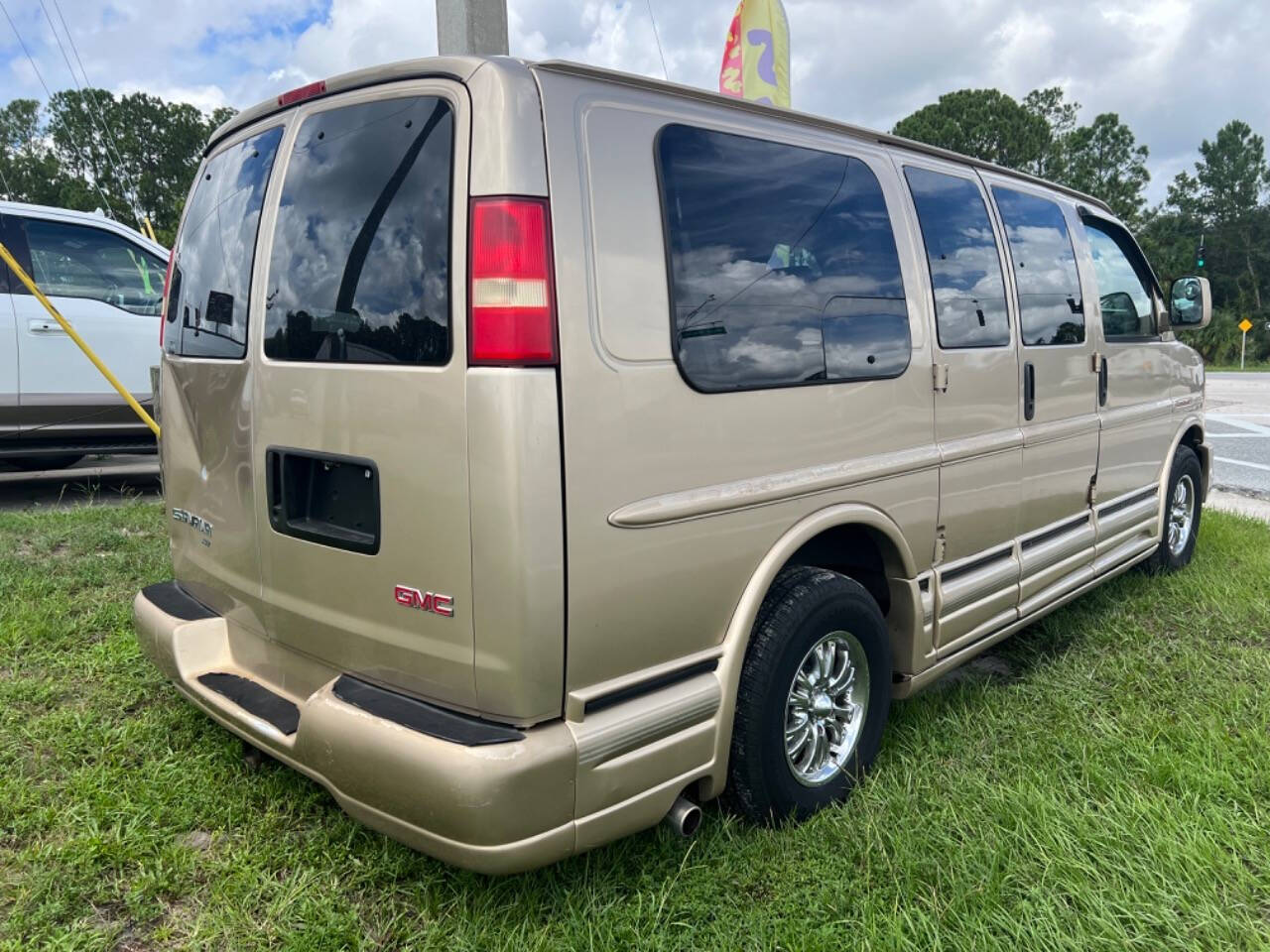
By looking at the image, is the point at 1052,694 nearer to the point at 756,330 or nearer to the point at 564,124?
the point at 756,330

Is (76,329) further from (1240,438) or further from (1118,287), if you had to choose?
(1240,438)

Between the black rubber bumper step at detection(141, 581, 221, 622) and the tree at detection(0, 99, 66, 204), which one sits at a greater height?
the tree at detection(0, 99, 66, 204)

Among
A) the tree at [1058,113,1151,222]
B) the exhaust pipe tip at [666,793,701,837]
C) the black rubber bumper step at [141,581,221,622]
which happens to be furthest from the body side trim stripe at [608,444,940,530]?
the tree at [1058,113,1151,222]

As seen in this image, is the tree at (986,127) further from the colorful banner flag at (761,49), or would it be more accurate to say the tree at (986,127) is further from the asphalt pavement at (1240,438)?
the colorful banner flag at (761,49)

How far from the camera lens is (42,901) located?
7.44ft

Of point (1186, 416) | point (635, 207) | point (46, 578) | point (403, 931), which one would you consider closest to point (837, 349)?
point (635, 207)

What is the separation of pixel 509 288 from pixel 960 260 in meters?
2.00

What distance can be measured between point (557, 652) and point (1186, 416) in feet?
14.9

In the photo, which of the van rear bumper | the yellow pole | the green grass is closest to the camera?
the van rear bumper

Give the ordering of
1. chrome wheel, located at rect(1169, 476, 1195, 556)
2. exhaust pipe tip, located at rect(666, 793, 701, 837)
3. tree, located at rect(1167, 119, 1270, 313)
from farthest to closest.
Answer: tree, located at rect(1167, 119, 1270, 313) → chrome wheel, located at rect(1169, 476, 1195, 556) → exhaust pipe tip, located at rect(666, 793, 701, 837)

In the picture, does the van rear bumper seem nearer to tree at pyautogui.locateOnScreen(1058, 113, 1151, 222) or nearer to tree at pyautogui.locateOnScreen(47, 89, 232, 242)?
tree at pyautogui.locateOnScreen(47, 89, 232, 242)

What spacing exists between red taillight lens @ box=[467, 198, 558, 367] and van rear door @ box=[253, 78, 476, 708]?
47mm

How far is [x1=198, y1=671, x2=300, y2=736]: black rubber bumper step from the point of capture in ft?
7.89

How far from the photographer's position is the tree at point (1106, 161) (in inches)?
1895
